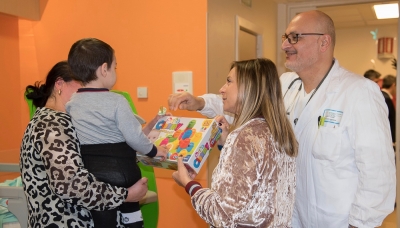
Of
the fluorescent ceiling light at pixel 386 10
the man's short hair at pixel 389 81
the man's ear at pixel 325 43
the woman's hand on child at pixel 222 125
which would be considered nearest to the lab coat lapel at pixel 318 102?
the man's ear at pixel 325 43

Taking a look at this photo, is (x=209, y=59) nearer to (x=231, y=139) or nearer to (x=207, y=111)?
(x=207, y=111)

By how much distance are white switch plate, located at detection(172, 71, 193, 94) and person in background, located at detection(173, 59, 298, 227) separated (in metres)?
1.81

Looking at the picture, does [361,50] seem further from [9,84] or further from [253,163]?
[253,163]

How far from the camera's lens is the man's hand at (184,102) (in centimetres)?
201

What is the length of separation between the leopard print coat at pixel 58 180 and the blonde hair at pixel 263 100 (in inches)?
23.2

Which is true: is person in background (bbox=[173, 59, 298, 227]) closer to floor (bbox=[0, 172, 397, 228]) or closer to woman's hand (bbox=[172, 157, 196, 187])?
woman's hand (bbox=[172, 157, 196, 187])

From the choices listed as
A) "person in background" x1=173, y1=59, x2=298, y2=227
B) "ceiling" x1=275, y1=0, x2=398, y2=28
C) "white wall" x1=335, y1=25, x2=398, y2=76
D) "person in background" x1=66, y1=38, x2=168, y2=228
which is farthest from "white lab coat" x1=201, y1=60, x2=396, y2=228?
"white wall" x1=335, y1=25, x2=398, y2=76

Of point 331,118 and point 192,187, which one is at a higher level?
point 331,118

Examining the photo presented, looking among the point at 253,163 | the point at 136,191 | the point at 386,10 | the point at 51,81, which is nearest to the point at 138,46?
the point at 51,81

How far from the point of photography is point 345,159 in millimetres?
1759

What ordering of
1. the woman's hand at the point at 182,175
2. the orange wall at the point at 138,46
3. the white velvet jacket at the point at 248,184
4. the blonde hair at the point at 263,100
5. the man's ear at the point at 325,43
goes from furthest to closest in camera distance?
the orange wall at the point at 138,46 < the man's ear at the point at 325,43 < the woman's hand at the point at 182,175 < the blonde hair at the point at 263,100 < the white velvet jacket at the point at 248,184

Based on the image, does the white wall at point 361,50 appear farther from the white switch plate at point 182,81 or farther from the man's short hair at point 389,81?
the white switch plate at point 182,81

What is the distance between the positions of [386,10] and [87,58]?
5.48m

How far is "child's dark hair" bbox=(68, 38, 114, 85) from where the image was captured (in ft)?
5.15
